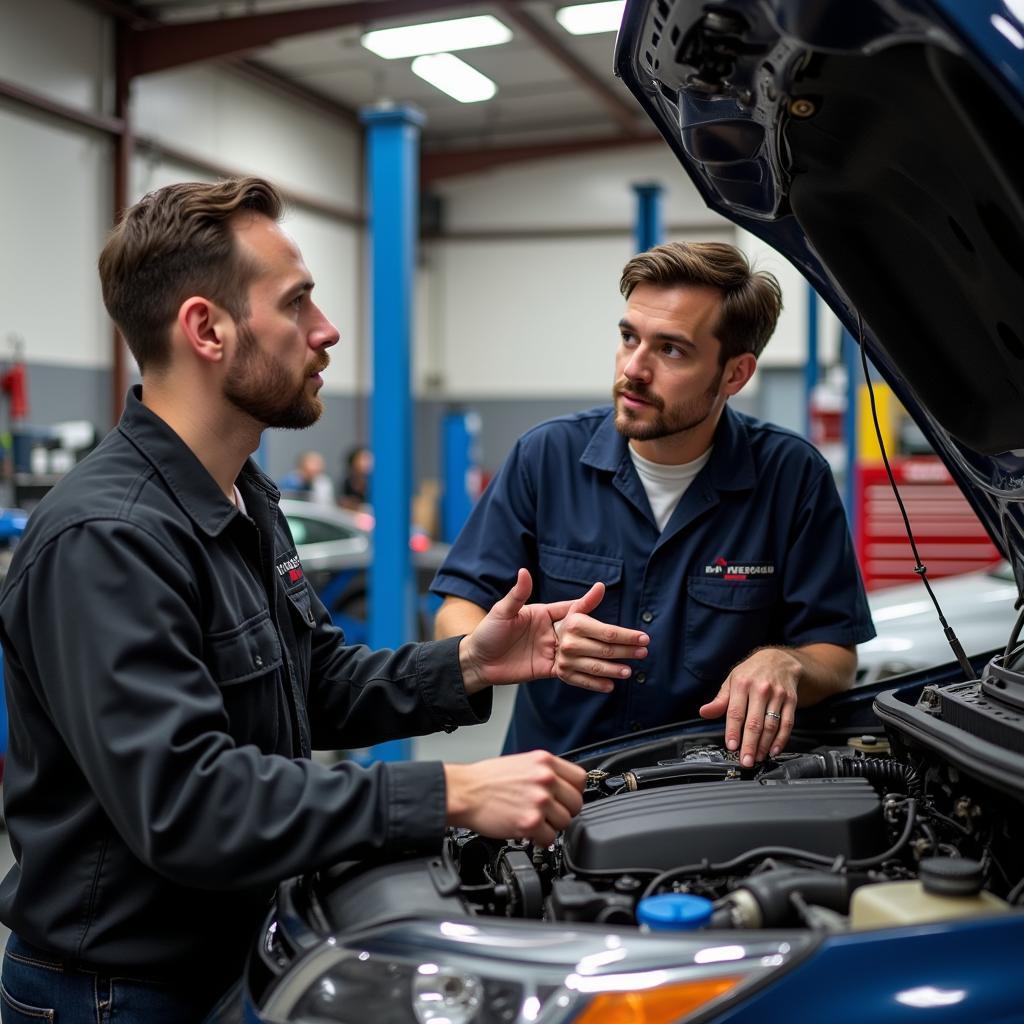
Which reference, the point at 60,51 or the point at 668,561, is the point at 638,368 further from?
the point at 60,51

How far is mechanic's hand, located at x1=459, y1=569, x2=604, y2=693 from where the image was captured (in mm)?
1785

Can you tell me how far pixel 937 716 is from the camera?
66.3 inches

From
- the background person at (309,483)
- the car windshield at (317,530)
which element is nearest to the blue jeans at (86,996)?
the car windshield at (317,530)

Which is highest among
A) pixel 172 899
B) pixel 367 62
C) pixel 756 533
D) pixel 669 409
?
pixel 367 62

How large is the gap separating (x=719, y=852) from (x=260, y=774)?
0.57 m

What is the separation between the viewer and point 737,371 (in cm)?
239

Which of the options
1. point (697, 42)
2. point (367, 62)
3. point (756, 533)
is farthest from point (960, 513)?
point (367, 62)

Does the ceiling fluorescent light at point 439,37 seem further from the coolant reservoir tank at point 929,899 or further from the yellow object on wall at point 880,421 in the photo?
the coolant reservoir tank at point 929,899

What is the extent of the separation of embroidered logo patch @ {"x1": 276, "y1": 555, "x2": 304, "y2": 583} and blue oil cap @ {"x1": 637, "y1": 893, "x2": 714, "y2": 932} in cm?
76

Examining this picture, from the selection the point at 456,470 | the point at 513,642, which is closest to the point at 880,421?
the point at 456,470

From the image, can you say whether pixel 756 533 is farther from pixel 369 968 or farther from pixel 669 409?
pixel 369 968

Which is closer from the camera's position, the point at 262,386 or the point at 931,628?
the point at 262,386

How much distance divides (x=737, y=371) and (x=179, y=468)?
1284mm

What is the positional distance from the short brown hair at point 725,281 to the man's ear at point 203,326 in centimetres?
102
